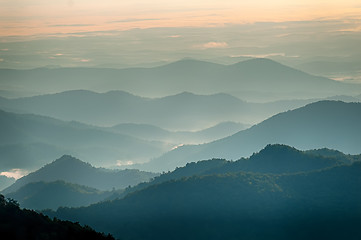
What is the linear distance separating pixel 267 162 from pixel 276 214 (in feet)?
119

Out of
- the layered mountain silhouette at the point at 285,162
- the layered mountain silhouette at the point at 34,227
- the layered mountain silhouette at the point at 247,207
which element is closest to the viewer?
the layered mountain silhouette at the point at 34,227

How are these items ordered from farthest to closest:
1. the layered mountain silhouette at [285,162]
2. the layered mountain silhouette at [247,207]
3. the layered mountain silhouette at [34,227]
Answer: the layered mountain silhouette at [285,162] → the layered mountain silhouette at [247,207] → the layered mountain silhouette at [34,227]

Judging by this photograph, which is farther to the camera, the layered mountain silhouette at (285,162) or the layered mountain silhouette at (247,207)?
the layered mountain silhouette at (285,162)

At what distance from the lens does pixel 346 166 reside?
6791 inches

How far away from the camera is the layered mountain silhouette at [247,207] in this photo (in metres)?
150

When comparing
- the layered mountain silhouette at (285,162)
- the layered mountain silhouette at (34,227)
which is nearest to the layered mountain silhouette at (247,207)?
the layered mountain silhouette at (285,162)

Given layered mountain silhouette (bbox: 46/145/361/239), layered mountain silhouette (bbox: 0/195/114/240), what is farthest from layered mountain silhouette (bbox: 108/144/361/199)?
layered mountain silhouette (bbox: 0/195/114/240)

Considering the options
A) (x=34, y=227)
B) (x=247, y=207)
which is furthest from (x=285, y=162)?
(x=34, y=227)

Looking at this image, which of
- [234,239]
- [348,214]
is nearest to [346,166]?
[348,214]

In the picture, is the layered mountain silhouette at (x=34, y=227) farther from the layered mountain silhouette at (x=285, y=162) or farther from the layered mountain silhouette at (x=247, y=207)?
the layered mountain silhouette at (x=285, y=162)

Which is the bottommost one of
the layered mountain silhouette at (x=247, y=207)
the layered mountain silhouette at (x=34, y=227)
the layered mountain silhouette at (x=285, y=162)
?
the layered mountain silhouette at (x=34, y=227)

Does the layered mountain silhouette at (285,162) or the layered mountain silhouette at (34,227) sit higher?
the layered mountain silhouette at (285,162)

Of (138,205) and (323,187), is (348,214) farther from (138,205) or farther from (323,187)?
(138,205)

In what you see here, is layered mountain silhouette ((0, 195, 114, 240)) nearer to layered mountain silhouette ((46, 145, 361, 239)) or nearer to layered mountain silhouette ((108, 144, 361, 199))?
layered mountain silhouette ((46, 145, 361, 239))
